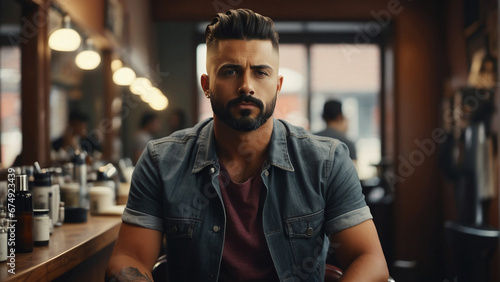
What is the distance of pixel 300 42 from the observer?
786cm

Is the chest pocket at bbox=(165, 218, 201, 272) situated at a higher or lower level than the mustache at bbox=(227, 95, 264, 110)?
lower

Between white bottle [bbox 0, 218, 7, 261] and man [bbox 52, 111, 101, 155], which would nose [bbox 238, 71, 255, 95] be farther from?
man [bbox 52, 111, 101, 155]

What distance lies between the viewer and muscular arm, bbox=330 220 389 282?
1.43m

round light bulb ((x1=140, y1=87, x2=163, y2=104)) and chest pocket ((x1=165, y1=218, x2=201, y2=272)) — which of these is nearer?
chest pocket ((x1=165, y1=218, x2=201, y2=272))

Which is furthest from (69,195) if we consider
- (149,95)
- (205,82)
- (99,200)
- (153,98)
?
(153,98)

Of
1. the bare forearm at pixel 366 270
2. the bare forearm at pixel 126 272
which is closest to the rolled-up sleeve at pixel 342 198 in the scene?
the bare forearm at pixel 366 270

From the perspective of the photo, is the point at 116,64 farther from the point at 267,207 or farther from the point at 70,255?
the point at 267,207

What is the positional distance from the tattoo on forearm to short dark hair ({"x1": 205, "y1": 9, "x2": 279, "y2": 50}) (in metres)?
0.74

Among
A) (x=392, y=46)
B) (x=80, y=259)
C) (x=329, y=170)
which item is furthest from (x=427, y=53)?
(x=80, y=259)

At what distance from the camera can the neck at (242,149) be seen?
1.66 meters

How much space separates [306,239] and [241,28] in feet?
2.28

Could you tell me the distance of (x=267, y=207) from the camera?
1594 millimetres

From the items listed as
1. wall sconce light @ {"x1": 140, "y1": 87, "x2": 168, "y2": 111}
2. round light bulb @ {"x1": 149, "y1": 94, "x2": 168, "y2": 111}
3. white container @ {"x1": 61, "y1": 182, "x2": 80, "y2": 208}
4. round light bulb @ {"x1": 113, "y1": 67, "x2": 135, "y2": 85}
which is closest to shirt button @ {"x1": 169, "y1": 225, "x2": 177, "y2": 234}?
→ white container @ {"x1": 61, "y1": 182, "x2": 80, "y2": 208}

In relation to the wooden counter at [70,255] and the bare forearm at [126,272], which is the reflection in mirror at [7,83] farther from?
the bare forearm at [126,272]
